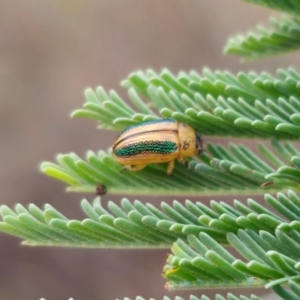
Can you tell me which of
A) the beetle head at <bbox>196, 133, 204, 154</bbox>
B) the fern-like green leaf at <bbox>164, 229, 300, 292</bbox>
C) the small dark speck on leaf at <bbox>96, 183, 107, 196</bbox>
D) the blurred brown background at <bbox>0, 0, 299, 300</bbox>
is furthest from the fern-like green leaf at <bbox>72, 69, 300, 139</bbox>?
the blurred brown background at <bbox>0, 0, 299, 300</bbox>

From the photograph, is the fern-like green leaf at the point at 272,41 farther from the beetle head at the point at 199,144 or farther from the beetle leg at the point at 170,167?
the beetle leg at the point at 170,167

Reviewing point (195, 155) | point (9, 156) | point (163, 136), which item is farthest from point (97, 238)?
point (9, 156)

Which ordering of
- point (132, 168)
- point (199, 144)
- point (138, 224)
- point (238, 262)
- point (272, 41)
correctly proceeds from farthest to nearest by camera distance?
point (272, 41) → point (199, 144) → point (132, 168) → point (138, 224) → point (238, 262)

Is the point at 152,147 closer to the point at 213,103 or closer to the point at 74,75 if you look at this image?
the point at 213,103

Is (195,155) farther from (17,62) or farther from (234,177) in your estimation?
(17,62)

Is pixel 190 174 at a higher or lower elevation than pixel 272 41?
lower

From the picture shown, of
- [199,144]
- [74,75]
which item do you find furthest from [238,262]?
[74,75]

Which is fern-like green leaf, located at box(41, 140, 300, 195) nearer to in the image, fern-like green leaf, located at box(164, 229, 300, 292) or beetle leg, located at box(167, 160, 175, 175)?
beetle leg, located at box(167, 160, 175, 175)
